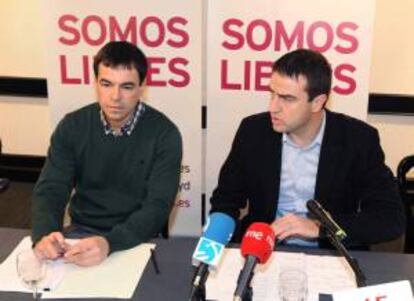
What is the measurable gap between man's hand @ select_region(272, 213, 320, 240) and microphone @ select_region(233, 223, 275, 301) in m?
0.52

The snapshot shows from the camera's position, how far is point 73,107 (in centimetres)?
327

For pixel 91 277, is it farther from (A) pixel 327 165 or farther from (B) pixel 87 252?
(A) pixel 327 165

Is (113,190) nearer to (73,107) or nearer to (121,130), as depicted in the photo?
(121,130)

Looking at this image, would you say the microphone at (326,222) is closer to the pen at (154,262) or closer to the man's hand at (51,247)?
the pen at (154,262)

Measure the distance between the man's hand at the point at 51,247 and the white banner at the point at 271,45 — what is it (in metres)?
1.44

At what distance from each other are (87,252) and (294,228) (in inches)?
27.7

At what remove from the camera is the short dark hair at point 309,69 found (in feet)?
7.41

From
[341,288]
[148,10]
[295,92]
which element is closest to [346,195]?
[295,92]

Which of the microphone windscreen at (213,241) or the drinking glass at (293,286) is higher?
the microphone windscreen at (213,241)

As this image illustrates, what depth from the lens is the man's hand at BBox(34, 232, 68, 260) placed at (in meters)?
1.95

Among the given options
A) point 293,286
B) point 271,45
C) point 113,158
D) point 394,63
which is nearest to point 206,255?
point 293,286

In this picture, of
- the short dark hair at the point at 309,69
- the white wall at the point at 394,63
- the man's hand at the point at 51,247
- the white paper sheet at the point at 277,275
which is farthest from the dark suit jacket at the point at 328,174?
the white wall at the point at 394,63

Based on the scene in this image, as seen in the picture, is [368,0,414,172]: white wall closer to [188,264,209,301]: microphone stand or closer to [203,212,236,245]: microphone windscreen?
[203,212,236,245]: microphone windscreen

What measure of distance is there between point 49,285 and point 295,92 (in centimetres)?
116
